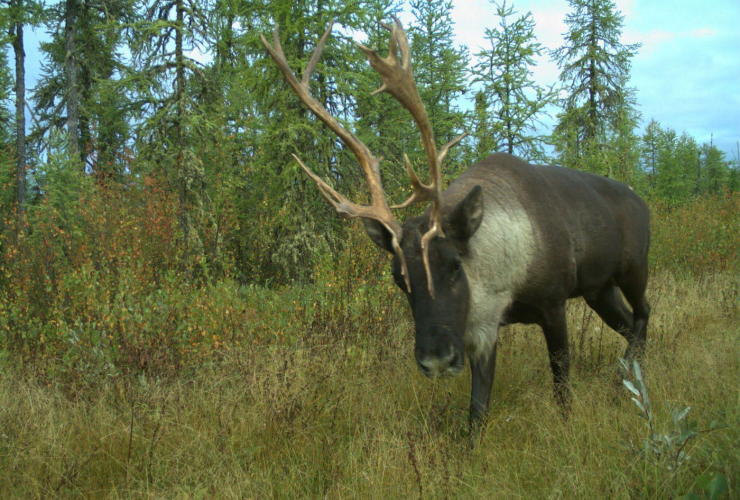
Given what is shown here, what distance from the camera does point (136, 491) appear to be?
276cm

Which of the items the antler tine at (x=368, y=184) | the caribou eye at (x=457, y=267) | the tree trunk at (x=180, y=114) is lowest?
the caribou eye at (x=457, y=267)

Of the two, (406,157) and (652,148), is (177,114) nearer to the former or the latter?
(406,157)

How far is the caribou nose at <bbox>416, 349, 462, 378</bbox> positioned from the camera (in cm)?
302

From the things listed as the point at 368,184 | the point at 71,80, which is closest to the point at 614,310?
the point at 368,184

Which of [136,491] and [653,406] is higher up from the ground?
[653,406]

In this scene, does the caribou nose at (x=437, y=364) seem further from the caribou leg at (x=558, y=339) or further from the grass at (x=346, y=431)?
the caribou leg at (x=558, y=339)

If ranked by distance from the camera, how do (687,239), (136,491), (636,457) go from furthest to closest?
(687,239) → (136,491) → (636,457)

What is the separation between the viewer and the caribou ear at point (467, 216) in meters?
3.30

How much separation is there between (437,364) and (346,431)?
3.01 ft

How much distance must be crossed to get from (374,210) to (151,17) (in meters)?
10.7

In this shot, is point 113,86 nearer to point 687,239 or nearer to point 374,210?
point 374,210

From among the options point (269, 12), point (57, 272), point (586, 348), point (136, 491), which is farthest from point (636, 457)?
point (269, 12)

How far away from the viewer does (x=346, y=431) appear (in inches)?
139

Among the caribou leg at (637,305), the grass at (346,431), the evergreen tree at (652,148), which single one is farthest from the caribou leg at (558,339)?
the evergreen tree at (652,148)
